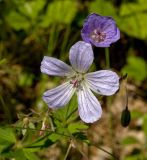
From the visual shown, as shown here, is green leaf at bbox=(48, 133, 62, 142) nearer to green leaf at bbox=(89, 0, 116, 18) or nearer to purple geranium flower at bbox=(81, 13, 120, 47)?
purple geranium flower at bbox=(81, 13, 120, 47)

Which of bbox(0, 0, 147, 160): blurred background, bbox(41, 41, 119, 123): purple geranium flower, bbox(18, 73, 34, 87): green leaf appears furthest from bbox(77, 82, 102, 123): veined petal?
bbox(18, 73, 34, 87): green leaf

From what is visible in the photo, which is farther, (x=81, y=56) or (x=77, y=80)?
(x=77, y=80)

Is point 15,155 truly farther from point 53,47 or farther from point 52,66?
point 53,47

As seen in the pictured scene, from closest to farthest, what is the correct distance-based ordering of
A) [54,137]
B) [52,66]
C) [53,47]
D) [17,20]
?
[52,66] < [54,137] < [53,47] < [17,20]

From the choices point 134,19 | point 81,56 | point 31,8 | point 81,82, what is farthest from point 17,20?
point 81,56

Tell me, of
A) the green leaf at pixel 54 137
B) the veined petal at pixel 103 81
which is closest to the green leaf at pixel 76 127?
the green leaf at pixel 54 137

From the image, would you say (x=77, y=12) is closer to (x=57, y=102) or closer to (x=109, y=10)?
(x=109, y=10)

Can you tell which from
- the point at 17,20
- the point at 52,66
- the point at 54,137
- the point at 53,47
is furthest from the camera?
the point at 17,20
